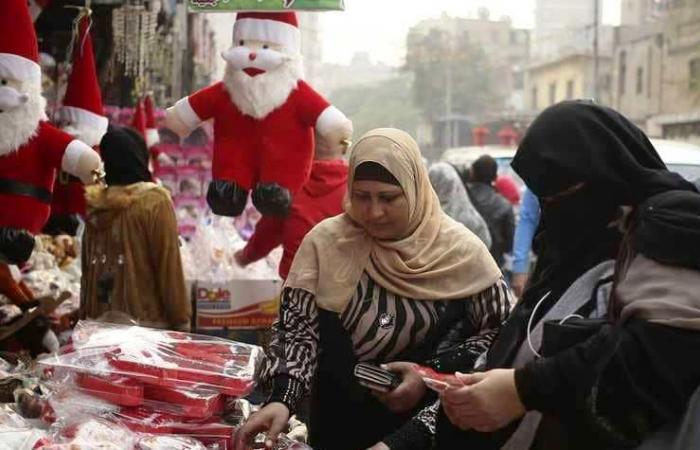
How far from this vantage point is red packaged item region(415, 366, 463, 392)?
188 centimetres

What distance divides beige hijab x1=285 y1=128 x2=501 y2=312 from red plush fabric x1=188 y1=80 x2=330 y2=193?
1.21 meters

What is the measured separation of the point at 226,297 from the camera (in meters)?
4.75

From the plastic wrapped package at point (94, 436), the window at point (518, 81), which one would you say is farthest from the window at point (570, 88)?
the plastic wrapped package at point (94, 436)

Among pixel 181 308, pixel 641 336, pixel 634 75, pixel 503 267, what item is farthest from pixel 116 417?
pixel 634 75

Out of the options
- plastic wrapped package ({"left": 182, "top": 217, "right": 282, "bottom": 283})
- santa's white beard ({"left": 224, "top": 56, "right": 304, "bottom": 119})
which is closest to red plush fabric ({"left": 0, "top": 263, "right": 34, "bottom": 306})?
plastic wrapped package ({"left": 182, "top": 217, "right": 282, "bottom": 283})

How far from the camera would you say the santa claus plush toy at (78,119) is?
4160 millimetres

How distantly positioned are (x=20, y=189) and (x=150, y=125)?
371 centimetres

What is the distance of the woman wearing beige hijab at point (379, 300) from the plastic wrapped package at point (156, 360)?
107mm

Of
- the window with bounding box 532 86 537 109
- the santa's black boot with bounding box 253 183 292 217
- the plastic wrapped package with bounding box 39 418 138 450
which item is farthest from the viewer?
the window with bounding box 532 86 537 109

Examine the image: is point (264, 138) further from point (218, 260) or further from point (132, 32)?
point (132, 32)

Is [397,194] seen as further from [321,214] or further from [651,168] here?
[321,214]

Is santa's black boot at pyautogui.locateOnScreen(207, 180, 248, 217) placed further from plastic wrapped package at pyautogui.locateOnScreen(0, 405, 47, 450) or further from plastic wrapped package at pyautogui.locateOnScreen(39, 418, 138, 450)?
plastic wrapped package at pyautogui.locateOnScreen(39, 418, 138, 450)

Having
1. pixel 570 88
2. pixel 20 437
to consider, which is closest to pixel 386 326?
pixel 20 437

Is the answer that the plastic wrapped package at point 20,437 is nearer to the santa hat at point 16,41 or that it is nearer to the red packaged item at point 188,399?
the red packaged item at point 188,399
